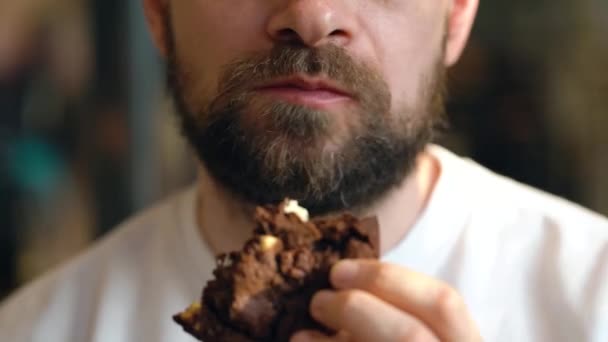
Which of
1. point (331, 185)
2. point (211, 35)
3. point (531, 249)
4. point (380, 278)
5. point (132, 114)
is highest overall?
point (132, 114)

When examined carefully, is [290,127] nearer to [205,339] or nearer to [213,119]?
[213,119]

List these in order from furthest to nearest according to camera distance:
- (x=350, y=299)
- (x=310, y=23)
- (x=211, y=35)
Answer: (x=211, y=35), (x=310, y=23), (x=350, y=299)

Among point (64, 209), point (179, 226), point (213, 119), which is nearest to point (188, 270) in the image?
point (179, 226)

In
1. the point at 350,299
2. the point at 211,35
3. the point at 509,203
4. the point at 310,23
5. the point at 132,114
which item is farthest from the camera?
the point at 132,114

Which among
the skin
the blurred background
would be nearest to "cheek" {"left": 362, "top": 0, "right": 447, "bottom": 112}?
the skin

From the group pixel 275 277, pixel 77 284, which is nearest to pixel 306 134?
pixel 275 277

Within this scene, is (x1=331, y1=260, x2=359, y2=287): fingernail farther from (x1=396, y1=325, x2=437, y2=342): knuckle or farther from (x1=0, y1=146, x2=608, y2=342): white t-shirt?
(x1=0, y1=146, x2=608, y2=342): white t-shirt

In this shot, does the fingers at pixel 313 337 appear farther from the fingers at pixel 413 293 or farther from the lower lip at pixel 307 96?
the lower lip at pixel 307 96

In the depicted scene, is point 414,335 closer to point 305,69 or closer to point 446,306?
point 446,306
